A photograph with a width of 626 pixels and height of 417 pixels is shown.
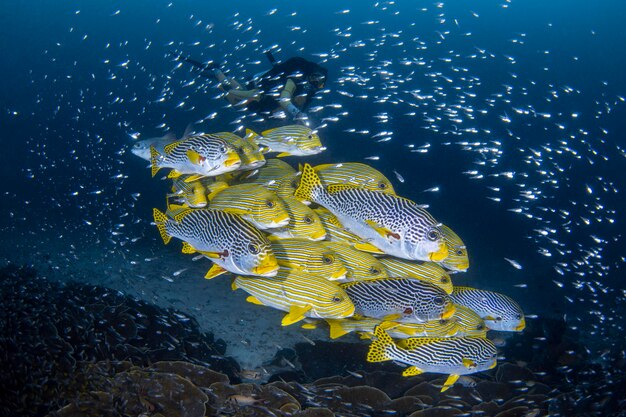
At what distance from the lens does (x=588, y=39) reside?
62.6 metres

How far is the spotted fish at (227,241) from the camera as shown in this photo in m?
3.60

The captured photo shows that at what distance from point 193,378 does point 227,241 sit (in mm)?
3015

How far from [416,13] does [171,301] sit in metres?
91.6

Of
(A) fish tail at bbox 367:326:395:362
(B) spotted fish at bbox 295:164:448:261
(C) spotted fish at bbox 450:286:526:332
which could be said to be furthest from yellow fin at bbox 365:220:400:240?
(C) spotted fish at bbox 450:286:526:332

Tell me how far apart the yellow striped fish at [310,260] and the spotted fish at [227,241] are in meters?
0.48

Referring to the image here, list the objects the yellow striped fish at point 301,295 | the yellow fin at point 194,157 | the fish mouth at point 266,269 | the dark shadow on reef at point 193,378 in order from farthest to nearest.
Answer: the dark shadow on reef at point 193,378 < the yellow fin at point 194,157 < the yellow striped fish at point 301,295 < the fish mouth at point 266,269

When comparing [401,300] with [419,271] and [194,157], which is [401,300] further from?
[194,157]

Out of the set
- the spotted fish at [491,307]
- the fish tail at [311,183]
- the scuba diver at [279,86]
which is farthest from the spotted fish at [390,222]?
the scuba diver at [279,86]

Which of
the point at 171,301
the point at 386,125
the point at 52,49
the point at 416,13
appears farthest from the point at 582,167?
the point at 52,49

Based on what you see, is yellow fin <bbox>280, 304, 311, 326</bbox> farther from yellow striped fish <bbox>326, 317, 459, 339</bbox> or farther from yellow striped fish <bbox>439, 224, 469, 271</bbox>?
yellow striped fish <bbox>439, 224, 469, 271</bbox>

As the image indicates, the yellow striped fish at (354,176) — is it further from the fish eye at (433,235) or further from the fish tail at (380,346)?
the fish tail at (380,346)

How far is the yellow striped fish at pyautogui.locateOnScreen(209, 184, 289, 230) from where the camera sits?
4.20m

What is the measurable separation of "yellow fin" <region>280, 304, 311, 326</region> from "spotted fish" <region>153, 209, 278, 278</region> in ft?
1.50

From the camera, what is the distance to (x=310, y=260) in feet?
13.6
